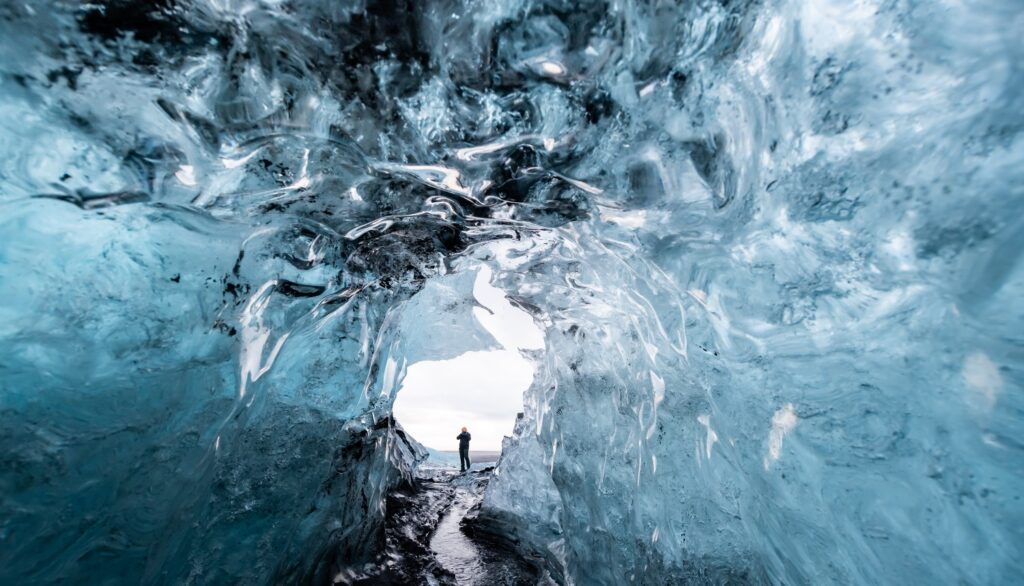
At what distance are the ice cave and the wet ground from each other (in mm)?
1417

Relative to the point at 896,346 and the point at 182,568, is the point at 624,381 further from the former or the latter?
the point at 182,568

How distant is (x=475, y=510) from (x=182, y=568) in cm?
687

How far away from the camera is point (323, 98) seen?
10.8 feet

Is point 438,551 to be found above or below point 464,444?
below

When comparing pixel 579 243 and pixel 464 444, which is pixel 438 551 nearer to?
pixel 579 243

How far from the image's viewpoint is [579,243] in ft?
17.2

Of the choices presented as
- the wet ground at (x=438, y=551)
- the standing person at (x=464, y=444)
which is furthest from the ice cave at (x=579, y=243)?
the standing person at (x=464, y=444)

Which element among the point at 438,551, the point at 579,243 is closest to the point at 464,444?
the point at 438,551

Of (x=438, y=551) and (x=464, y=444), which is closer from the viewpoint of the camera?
(x=438, y=551)

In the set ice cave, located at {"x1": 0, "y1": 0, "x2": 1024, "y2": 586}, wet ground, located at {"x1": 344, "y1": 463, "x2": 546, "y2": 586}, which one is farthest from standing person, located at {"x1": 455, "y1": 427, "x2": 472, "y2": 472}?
ice cave, located at {"x1": 0, "y1": 0, "x2": 1024, "y2": 586}

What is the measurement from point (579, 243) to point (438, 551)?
5314 mm

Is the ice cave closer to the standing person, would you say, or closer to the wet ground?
the wet ground

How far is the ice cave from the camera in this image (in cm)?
193

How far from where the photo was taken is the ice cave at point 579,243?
1.93m
